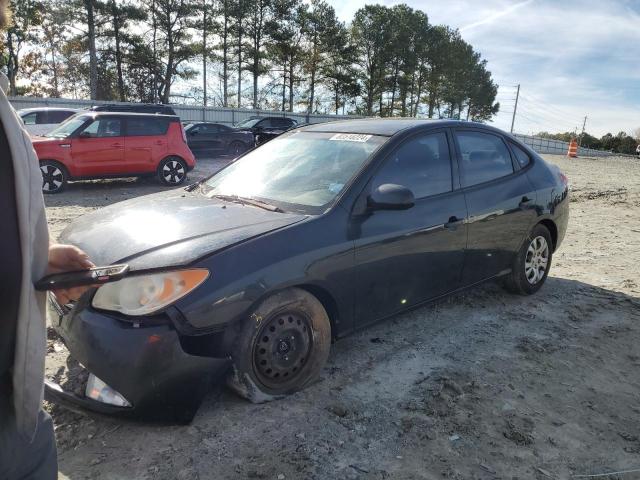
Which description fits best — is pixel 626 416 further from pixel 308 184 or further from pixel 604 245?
pixel 604 245

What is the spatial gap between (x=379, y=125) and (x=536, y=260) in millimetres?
2069

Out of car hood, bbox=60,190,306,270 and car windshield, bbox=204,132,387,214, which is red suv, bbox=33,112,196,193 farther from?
car hood, bbox=60,190,306,270

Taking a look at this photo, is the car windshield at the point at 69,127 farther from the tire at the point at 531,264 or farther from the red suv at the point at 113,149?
the tire at the point at 531,264

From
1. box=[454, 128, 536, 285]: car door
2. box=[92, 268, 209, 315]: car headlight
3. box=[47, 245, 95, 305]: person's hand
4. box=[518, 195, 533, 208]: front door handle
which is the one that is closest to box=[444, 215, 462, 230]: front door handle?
box=[454, 128, 536, 285]: car door

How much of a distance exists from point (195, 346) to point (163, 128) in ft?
32.4

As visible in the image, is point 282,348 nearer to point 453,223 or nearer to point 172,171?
point 453,223

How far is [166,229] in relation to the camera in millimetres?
2820

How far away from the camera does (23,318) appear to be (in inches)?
48.1

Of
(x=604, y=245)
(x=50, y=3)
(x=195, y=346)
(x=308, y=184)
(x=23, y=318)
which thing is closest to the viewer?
(x=23, y=318)

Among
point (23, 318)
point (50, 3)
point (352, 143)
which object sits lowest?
point (23, 318)

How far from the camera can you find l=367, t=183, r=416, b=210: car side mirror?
308cm

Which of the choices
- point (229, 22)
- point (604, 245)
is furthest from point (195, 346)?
point (229, 22)

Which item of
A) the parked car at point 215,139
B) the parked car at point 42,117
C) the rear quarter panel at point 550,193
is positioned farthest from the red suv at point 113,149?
the rear quarter panel at point 550,193

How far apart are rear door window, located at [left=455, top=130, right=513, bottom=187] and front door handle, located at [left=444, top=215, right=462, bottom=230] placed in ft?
1.07
